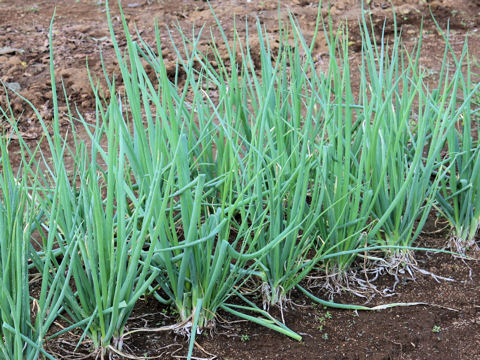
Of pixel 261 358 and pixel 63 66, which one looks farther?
pixel 63 66

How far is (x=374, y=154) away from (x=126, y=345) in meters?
0.81

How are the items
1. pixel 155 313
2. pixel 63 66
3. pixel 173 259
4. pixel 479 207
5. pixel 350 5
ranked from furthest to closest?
1. pixel 350 5
2. pixel 63 66
3. pixel 479 207
4. pixel 155 313
5. pixel 173 259

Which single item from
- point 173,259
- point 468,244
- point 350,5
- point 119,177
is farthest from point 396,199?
point 350,5

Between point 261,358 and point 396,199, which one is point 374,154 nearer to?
point 396,199

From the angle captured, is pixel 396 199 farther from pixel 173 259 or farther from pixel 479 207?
pixel 173 259

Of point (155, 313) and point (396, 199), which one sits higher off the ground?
point (396, 199)

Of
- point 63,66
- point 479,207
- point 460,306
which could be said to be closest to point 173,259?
point 460,306

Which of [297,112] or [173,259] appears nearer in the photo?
[173,259]

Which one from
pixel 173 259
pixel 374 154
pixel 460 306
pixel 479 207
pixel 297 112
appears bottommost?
pixel 460 306

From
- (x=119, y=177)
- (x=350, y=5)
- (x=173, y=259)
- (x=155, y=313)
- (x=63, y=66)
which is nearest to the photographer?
(x=119, y=177)

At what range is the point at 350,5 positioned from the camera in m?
4.55

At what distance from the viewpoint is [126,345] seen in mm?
1521

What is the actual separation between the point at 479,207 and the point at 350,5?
2925mm

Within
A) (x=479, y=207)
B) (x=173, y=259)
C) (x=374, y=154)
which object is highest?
(x=374, y=154)
